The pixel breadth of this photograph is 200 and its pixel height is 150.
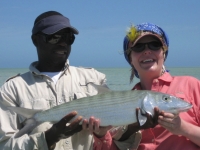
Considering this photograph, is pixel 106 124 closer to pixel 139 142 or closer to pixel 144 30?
pixel 139 142

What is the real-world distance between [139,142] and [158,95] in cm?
79

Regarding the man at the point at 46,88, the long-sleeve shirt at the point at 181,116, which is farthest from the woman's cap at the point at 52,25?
the long-sleeve shirt at the point at 181,116

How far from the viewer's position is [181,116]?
503cm

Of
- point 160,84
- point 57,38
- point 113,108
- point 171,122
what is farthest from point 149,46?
point 57,38

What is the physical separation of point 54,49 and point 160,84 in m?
1.62

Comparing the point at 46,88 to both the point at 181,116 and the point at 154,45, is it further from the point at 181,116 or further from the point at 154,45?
the point at 181,116

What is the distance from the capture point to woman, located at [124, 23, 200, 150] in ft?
15.9

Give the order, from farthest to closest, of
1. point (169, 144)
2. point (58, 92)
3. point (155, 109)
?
point (58, 92) < point (169, 144) < point (155, 109)

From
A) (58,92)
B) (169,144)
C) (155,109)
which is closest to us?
(155,109)

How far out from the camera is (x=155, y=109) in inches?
186

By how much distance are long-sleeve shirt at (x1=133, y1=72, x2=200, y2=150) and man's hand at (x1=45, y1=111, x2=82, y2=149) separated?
1.01 m

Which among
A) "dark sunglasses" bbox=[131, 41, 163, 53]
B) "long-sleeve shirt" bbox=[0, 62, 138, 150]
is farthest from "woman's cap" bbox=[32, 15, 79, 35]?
"dark sunglasses" bbox=[131, 41, 163, 53]

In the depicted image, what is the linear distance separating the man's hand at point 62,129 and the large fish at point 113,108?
0.35 ft

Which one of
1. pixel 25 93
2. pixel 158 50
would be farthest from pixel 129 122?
pixel 25 93
